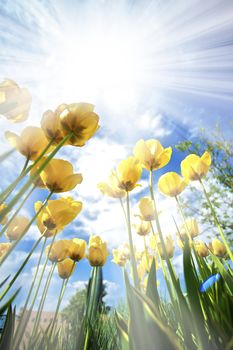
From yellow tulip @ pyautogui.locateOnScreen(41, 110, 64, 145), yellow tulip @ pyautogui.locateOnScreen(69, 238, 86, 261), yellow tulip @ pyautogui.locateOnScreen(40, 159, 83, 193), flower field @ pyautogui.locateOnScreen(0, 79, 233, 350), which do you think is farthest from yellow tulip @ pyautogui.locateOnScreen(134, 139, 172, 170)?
yellow tulip @ pyautogui.locateOnScreen(69, 238, 86, 261)

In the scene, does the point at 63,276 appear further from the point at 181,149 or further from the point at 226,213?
the point at 226,213

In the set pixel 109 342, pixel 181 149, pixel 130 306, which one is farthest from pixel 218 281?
pixel 181 149

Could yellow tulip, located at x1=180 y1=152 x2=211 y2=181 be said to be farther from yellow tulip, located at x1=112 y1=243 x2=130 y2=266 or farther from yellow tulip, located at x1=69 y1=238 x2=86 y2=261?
yellow tulip, located at x1=112 y1=243 x2=130 y2=266

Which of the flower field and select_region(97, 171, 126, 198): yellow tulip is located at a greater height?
select_region(97, 171, 126, 198): yellow tulip

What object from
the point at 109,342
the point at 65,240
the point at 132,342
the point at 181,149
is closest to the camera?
the point at 132,342

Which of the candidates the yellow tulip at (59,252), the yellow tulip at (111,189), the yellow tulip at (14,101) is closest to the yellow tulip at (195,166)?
the yellow tulip at (111,189)

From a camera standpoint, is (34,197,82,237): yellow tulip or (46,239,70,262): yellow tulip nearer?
(34,197,82,237): yellow tulip
